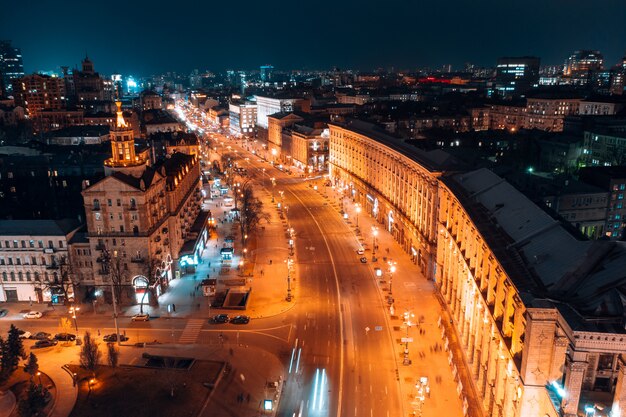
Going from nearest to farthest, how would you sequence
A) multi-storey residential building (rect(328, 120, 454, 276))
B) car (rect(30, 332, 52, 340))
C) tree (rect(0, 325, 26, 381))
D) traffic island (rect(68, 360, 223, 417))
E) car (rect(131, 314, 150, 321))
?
traffic island (rect(68, 360, 223, 417)) < tree (rect(0, 325, 26, 381)) < car (rect(30, 332, 52, 340)) < car (rect(131, 314, 150, 321)) < multi-storey residential building (rect(328, 120, 454, 276))

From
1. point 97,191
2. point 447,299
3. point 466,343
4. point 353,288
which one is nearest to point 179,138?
point 97,191

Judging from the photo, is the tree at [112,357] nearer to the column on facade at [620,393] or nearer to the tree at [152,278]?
the tree at [152,278]

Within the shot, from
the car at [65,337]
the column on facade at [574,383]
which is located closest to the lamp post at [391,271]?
the column on facade at [574,383]

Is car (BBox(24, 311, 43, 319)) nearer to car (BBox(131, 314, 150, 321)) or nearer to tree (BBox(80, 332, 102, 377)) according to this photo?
car (BBox(131, 314, 150, 321))

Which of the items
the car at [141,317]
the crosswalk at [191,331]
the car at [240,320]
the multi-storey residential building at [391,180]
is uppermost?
the multi-storey residential building at [391,180]

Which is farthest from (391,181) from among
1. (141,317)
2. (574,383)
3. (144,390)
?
(574,383)

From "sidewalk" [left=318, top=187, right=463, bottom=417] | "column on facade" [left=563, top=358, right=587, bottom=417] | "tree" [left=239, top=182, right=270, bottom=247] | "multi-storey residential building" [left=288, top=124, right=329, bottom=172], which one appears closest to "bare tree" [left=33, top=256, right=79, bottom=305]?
"tree" [left=239, top=182, right=270, bottom=247]

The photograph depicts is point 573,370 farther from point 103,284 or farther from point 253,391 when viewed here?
point 103,284
